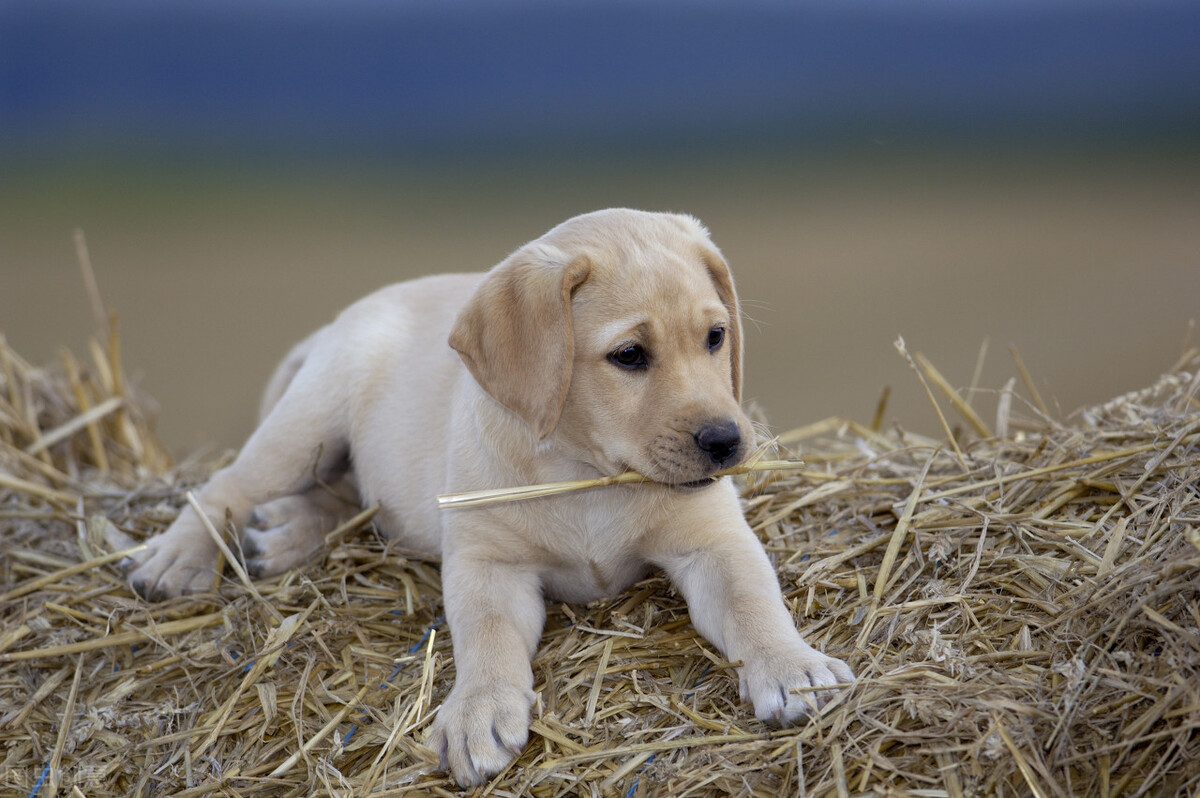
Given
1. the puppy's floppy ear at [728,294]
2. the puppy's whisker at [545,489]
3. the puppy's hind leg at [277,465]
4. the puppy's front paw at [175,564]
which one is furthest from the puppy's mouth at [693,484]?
the puppy's front paw at [175,564]

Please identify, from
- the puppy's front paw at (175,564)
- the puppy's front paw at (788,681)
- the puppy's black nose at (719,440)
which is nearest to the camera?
the puppy's front paw at (788,681)

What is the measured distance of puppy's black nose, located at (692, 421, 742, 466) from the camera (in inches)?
122

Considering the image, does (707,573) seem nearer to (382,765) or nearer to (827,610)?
(827,610)

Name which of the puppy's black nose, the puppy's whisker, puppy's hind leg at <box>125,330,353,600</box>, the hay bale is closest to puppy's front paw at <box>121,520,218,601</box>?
puppy's hind leg at <box>125,330,353,600</box>

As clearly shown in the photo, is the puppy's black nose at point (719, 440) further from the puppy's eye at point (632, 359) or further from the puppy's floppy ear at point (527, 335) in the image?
the puppy's floppy ear at point (527, 335)

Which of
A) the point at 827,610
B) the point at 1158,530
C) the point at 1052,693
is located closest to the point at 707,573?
the point at 827,610

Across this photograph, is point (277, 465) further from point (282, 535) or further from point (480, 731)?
point (480, 731)

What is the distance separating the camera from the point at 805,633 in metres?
3.34

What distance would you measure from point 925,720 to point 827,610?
31.1 inches

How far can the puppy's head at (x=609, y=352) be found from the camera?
126 inches

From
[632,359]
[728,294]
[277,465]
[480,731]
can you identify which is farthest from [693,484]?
[277,465]

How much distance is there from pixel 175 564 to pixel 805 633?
256 cm

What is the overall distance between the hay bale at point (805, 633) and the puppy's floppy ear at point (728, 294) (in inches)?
23.3

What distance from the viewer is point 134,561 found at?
426 centimetres
